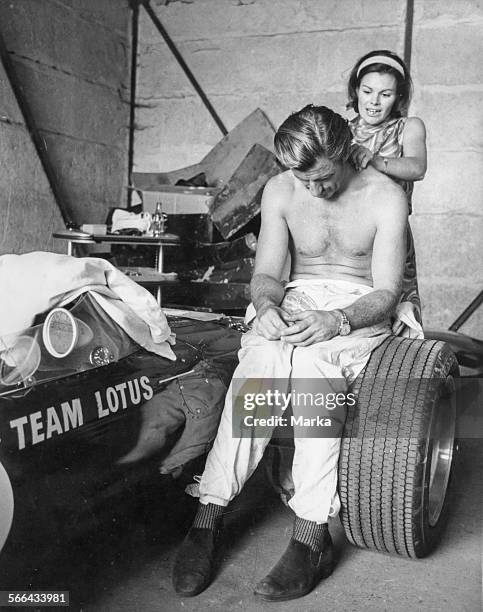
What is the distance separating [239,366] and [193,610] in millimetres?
708

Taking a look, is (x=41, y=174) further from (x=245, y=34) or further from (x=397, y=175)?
(x=397, y=175)

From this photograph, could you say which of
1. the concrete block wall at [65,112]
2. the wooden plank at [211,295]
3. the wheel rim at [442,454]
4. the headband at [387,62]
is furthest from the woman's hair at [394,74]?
the concrete block wall at [65,112]

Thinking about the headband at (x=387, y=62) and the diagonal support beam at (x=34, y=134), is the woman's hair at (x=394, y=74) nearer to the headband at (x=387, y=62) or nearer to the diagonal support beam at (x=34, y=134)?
the headband at (x=387, y=62)

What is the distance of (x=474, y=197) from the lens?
4941mm

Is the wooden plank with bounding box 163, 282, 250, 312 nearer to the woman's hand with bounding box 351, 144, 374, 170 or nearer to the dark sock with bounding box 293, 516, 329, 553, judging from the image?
the woman's hand with bounding box 351, 144, 374, 170

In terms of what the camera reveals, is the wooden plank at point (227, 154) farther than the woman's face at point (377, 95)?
Yes

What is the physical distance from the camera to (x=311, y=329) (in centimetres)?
205

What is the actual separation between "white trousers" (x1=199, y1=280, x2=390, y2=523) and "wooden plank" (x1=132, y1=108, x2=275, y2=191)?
10.8ft

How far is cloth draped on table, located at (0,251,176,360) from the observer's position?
160 centimetres

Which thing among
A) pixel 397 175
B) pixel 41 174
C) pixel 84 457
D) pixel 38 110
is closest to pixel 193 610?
pixel 84 457

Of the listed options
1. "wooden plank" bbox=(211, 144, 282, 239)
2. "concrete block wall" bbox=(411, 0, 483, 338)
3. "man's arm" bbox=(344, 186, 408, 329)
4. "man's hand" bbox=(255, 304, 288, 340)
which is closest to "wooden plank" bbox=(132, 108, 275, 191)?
"wooden plank" bbox=(211, 144, 282, 239)

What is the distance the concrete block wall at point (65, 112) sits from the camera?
449 centimetres

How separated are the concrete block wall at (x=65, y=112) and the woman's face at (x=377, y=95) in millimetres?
2563

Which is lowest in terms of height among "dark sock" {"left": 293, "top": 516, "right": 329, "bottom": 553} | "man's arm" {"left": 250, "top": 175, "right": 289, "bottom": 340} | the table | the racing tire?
"dark sock" {"left": 293, "top": 516, "right": 329, "bottom": 553}
